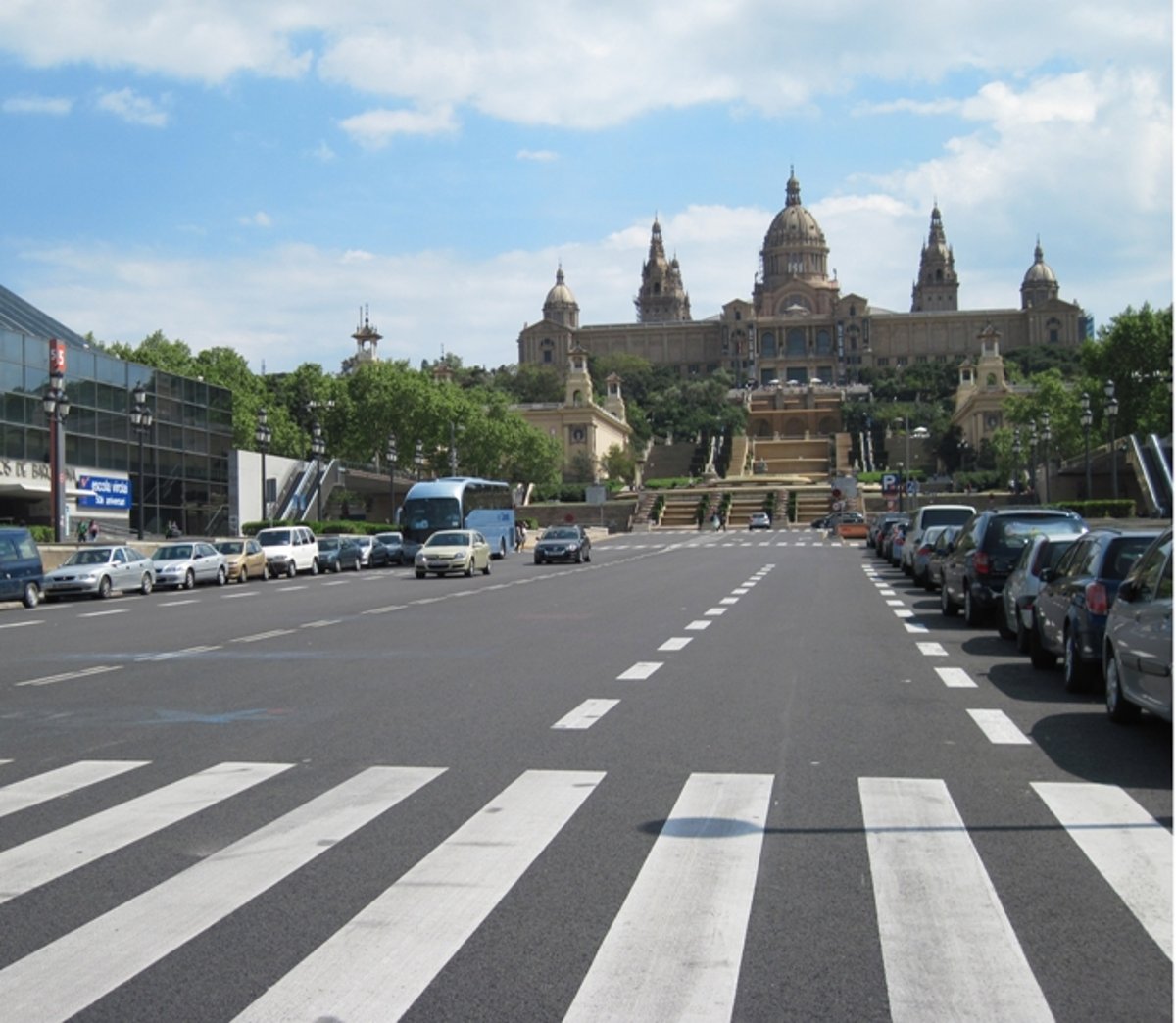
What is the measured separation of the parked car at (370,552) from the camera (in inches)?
2009

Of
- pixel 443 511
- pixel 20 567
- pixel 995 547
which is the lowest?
pixel 20 567

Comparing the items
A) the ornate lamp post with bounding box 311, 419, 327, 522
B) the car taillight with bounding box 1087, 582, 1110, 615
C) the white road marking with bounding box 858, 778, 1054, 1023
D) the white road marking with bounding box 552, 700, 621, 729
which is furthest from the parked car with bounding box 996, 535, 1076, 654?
the ornate lamp post with bounding box 311, 419, 327, 522

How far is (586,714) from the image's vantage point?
11484 mm

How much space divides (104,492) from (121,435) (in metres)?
3.61

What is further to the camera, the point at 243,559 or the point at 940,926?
the point at 243,559

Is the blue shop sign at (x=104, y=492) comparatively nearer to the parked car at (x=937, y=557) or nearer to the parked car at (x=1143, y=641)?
the parked car at (x=937, y=557)

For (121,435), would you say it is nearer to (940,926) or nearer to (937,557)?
(937,557)

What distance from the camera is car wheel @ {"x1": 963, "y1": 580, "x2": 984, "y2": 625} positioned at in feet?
65.4

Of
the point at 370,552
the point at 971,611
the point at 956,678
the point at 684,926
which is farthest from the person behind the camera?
the point at 370,552

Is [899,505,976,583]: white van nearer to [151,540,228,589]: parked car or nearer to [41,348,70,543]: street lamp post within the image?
[151,540,228,589]: parked car

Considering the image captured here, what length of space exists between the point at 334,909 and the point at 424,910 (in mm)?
373

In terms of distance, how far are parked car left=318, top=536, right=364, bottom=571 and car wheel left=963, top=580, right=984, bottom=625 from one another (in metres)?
30.6

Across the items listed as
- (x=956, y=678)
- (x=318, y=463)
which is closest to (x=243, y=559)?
(x=318, y=463)

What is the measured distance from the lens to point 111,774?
899cm
